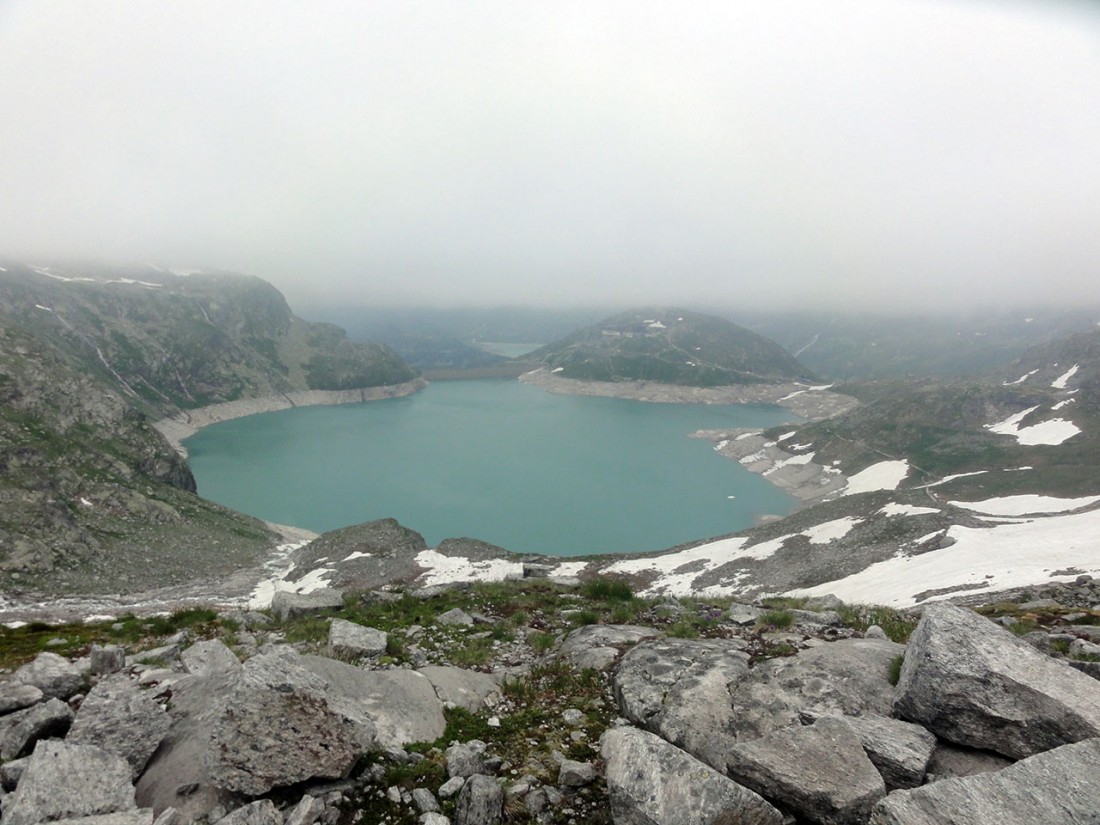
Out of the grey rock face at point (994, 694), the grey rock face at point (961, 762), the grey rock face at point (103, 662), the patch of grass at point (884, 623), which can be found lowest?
the patch of grass at point (884, 623)

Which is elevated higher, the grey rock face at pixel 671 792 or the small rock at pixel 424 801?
the grey rock face at pixel 671 792

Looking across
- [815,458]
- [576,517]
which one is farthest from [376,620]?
[815,458]

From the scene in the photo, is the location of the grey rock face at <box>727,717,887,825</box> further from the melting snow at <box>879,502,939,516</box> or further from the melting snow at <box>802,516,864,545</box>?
the melting snow at <box>879,502,939,516</box>

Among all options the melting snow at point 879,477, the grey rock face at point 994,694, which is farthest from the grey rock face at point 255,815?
the melting snow at point 879,477

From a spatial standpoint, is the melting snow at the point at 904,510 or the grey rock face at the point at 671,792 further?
the melting snow at the point at 904,510

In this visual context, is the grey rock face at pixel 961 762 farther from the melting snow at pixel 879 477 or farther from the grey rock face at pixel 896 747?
the melting snow at pixel 879 477

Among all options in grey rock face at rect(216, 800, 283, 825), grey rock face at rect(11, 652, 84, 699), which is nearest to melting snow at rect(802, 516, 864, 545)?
grey rock face at rect(216, 800, 283, 825)
